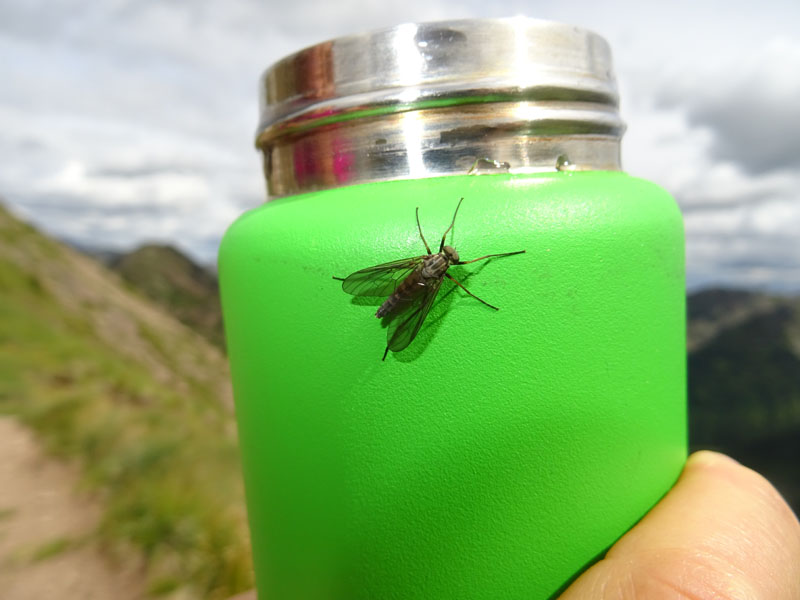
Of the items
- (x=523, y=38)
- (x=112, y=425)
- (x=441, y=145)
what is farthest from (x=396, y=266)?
(x=112, y=425)

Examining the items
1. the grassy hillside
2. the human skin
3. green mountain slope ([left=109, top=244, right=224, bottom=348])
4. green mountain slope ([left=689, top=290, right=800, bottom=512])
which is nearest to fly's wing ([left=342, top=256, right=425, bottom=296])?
the human skin

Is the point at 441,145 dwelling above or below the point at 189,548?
above

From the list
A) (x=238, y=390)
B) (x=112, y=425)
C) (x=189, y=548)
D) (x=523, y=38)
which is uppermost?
(x=523, y=38)

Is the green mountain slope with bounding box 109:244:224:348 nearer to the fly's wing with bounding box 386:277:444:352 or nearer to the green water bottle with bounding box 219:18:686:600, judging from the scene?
the green water bottle with bounding box 219:18:686:600

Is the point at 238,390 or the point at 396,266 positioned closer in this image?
the point at 396,266

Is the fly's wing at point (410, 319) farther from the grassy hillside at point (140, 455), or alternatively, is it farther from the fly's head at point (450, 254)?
the grassy hillside at point (140, 455)

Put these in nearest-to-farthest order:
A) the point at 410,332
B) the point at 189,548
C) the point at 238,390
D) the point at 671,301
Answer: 1. the point at 410,332
2. the point at 671,301
3. the point at 238,390
4. the point at 189,548

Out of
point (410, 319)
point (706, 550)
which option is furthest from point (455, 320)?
point (706, 550)

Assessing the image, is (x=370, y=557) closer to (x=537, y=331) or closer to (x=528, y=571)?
(x=528, y=571)
